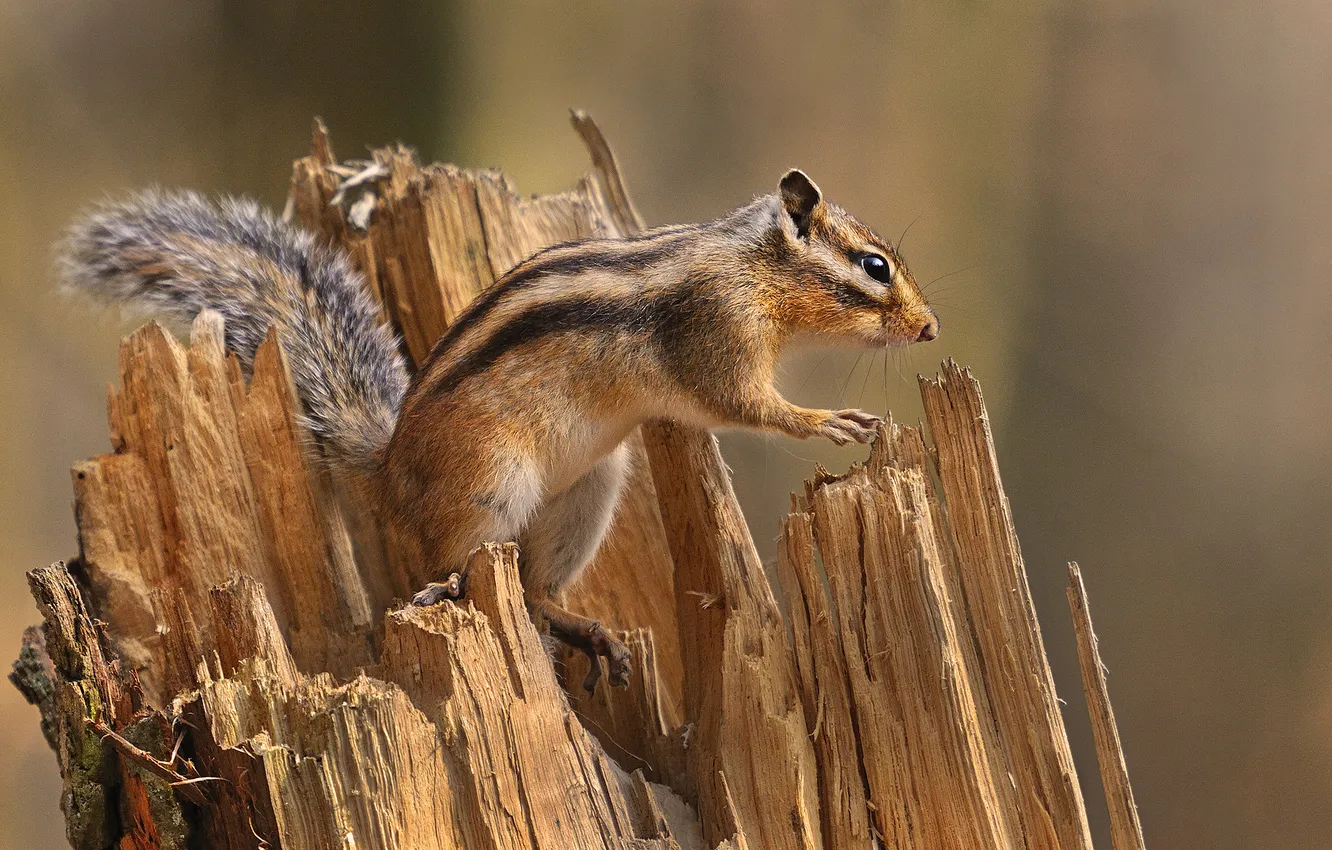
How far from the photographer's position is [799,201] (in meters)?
2.21

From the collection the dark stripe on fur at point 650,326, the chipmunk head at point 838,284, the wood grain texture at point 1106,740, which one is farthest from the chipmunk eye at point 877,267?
the wood grain texture at point 1106,740

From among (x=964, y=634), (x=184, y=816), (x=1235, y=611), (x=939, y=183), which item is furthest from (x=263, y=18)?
(x=1235, y=611)

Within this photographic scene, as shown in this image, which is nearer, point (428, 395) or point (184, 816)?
point (184, 816)

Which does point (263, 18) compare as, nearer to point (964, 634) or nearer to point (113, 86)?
point (113, 86)

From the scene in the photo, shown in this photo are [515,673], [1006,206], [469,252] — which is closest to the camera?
[515,673]

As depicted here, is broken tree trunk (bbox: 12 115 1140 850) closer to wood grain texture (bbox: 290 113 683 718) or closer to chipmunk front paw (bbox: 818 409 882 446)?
chipmunk front paw (bbox: 818 409 882 446)

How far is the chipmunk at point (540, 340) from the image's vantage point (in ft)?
6.55

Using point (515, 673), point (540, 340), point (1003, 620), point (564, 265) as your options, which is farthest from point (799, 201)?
point (515, 673)

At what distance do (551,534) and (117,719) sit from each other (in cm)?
87

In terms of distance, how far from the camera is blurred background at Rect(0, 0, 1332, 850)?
3.31 meters

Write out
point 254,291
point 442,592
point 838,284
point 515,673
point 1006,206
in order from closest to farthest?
point 515,673
point 442,592
point 838,284
point 254,291
point 1006,206

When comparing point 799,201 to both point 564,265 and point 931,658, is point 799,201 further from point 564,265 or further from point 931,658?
point 931,658

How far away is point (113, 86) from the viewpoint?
374cm

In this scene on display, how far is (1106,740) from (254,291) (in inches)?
74.8
